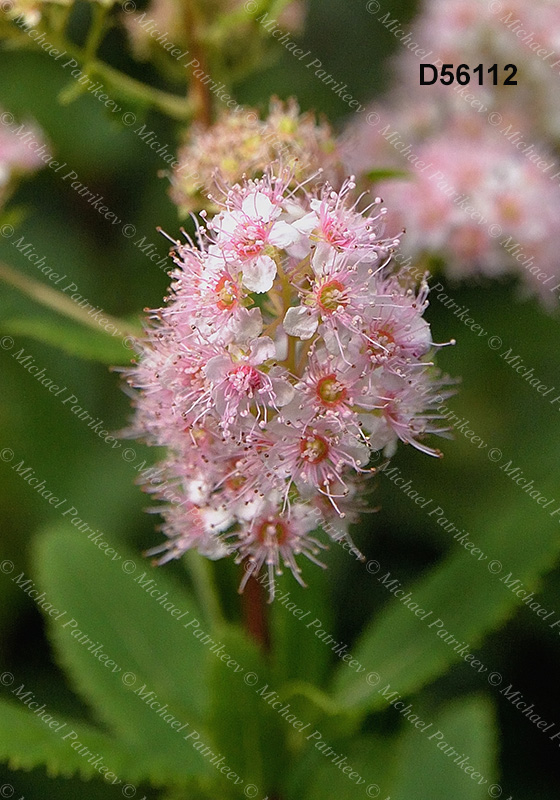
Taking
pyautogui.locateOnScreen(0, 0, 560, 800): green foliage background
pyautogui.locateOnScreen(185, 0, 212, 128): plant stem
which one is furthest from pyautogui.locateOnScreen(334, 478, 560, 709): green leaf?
pyautogui.locateOnScreen(185, 0, 212, 128): plant stem

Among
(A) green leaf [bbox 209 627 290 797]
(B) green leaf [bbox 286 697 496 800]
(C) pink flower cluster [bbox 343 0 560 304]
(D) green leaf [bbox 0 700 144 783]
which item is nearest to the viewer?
(D) green leaf [bbox 0 700 144 783]

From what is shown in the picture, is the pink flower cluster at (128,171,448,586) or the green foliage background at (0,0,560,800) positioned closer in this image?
the pink flower cluster at (128,171,448,586)

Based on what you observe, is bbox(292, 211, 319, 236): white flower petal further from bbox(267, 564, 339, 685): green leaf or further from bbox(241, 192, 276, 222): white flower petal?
bbox(267, 564, 339, 685): green leaf

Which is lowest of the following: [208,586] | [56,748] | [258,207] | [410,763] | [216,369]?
[410,763]

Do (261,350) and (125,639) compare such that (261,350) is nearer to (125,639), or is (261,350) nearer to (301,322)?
(301,322)

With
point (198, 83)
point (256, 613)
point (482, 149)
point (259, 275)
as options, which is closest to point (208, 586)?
point (256, 613)

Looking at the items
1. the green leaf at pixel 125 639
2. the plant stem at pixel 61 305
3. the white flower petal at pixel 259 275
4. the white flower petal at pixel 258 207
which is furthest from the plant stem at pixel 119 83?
the green leaf at pixel 125 639
